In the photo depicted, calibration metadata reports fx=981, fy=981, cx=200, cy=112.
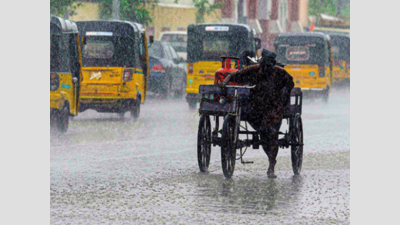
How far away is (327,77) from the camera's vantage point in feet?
100

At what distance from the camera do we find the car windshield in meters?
21.4

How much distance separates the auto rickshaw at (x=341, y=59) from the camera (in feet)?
137

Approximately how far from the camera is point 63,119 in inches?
700

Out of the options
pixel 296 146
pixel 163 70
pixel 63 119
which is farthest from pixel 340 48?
pixel 296 146

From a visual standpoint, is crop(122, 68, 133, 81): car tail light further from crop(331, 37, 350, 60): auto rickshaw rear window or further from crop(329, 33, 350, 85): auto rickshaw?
crop(331, 37, 350, 60): auto rickshaw rear window

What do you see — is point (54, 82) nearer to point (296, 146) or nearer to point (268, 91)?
point (296, 146)

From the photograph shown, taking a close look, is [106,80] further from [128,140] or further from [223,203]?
[223,203]

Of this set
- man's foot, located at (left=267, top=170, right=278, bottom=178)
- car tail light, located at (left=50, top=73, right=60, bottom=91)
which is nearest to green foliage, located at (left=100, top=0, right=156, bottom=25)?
car tail light, located at (left=50, top=73, right=60, bottom=91)

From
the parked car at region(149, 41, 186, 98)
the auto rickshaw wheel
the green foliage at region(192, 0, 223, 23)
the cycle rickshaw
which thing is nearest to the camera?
the cycle rickshaw

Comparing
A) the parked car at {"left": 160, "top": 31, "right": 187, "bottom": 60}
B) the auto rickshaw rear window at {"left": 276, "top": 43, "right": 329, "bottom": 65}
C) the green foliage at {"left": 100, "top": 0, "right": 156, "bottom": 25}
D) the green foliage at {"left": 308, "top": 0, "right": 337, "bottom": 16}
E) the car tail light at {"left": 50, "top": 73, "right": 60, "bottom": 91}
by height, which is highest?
the green foliage at {"left": 308, "top": 0, "right": 337, "bottom": 16}

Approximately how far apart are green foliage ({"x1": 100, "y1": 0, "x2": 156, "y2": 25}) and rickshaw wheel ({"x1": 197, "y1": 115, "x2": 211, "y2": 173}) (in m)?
28.7

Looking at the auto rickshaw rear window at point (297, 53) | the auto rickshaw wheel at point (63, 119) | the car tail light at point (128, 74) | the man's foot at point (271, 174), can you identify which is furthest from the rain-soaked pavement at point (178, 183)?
the auto rickshaw rear window at point (297, 53)

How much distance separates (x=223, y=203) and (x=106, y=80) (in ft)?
40.0

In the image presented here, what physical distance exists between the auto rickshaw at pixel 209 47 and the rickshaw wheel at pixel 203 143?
13446 millimetres
